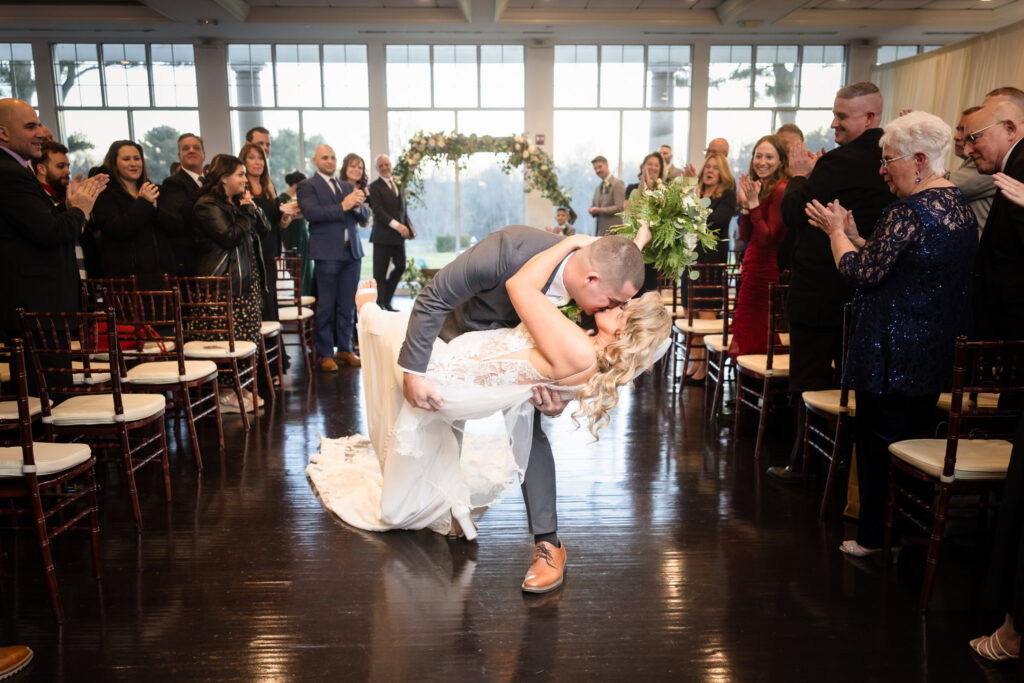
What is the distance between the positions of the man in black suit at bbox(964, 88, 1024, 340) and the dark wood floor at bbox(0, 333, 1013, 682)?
1041mm

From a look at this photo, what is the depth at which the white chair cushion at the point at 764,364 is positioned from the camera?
14.0ft

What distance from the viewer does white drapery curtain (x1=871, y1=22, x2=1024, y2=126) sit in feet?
31.7

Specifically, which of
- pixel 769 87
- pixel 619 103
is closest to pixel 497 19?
pixel 619 103

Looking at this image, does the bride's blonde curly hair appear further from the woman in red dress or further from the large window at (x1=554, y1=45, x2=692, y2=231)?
the large window at (x1=554, y1=45, x2=692, y2=231)

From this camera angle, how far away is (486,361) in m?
2.75

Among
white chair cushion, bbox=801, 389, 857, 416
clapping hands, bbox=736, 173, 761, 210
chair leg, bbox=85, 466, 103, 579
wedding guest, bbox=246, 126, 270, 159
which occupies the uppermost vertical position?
wedding guest, bbox=246, 126, 270, 159

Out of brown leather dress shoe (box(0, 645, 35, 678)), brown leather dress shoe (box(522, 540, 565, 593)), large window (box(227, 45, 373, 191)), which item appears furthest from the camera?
large window (box(227, 45, 373, 191))

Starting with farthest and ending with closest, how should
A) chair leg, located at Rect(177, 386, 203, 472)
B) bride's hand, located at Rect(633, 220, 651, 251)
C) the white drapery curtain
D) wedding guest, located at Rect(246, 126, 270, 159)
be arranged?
the white drapery curtain < wedding guest, located at Rect(246, 126, 270, 159) < chair leg, located at Rect(177, 386, 203, 472) < bride's hand, located at Rect(633, 220, 651, 251)

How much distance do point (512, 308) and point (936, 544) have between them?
1.80 m

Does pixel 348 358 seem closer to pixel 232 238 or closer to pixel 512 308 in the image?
pixel 232 238

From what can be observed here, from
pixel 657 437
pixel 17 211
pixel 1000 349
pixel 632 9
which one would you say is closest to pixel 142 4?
pixel 632 9

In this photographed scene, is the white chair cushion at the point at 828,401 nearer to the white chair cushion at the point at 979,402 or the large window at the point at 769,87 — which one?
the white chair cushion at the point at 979,402

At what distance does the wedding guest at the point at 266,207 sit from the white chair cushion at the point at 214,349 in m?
0.92

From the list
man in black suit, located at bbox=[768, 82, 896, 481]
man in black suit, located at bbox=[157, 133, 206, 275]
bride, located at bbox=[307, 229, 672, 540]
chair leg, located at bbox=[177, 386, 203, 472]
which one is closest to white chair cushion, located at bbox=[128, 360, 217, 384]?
chair leg, located at bbox=[177, 386, 203, 472]
